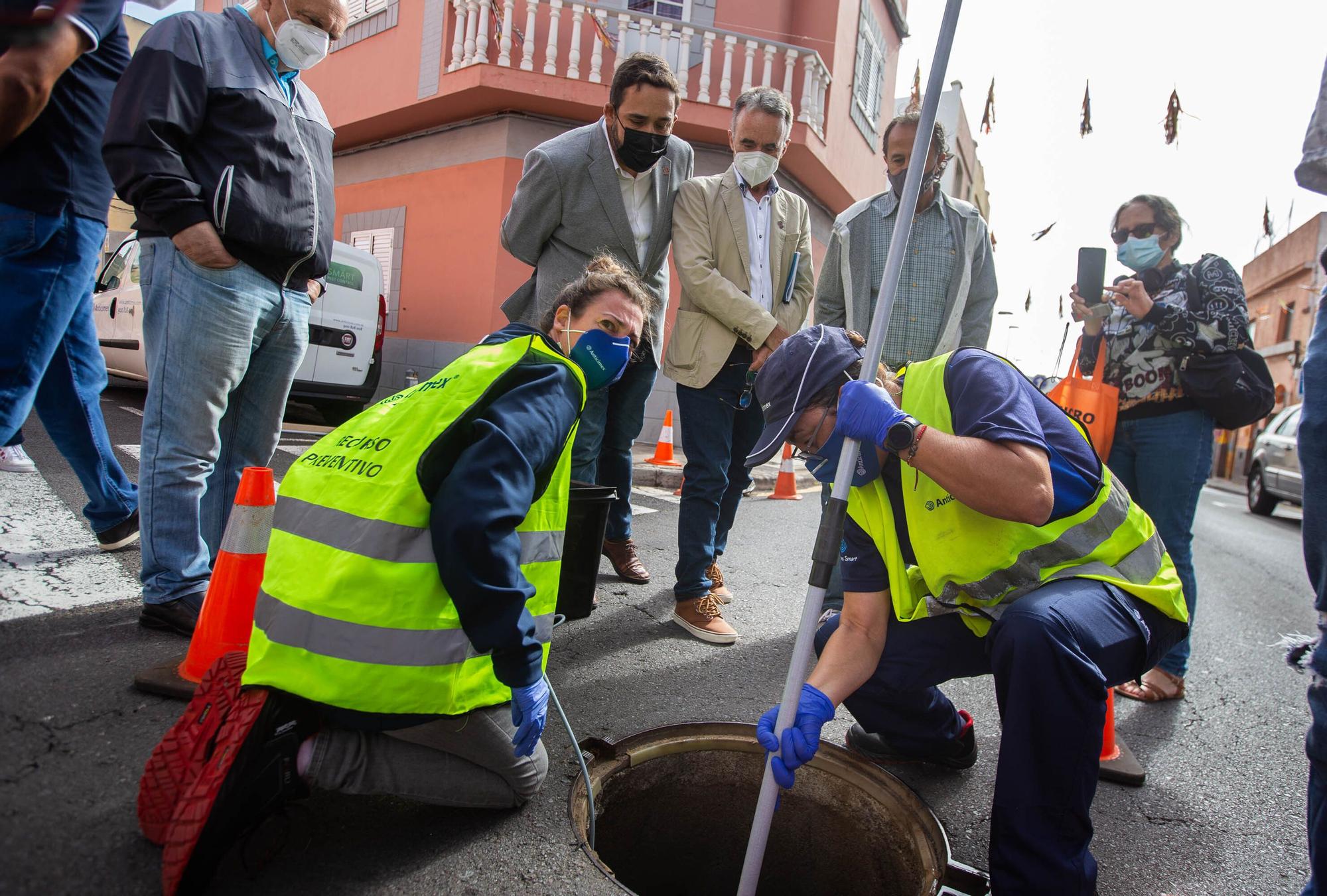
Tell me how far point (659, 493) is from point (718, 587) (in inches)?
122

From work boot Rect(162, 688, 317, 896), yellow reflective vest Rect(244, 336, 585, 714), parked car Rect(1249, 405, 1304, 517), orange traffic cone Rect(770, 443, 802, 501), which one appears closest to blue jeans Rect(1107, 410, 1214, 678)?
yellow reflective vest Rect(244, 336, 585, 714)

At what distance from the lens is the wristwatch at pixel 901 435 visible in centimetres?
171

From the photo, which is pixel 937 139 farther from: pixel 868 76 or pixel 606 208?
pixel 868 76

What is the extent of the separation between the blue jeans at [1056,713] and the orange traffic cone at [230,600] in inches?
70.4

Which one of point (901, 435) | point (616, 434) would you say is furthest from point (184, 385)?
point (901, 435)

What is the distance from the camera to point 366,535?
1.53 meters

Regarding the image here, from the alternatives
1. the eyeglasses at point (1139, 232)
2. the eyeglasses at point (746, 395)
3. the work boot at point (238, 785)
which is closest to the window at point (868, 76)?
the eyeglasses at point (1139, 232)

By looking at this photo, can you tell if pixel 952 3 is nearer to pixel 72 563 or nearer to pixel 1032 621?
pixel 1032 621

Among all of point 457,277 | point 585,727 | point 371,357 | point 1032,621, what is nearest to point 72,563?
point 585,727

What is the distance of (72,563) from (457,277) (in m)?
8.27

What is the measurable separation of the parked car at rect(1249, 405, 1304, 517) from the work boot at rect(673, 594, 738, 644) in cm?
1101

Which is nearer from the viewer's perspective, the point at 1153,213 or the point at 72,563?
the point at 72,563

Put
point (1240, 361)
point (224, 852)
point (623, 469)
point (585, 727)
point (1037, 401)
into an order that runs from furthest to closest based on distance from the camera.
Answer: point (623, 469) < point (1240, 361) < point (585, 727) < point (1037, 401) < point (224, 852)

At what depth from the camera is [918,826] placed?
2.00 m
